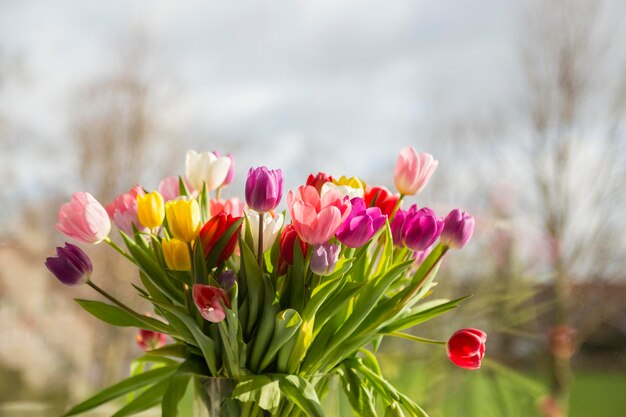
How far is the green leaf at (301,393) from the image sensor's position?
584 millimetres

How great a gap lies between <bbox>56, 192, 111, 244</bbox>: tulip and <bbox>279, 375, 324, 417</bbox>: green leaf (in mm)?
183

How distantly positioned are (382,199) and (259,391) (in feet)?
0.67

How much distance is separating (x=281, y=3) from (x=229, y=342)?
7096mm

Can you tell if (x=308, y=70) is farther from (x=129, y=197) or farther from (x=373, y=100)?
(x=129, y=197)

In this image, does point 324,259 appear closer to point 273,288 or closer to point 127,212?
point 273,288

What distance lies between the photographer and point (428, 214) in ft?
2.04

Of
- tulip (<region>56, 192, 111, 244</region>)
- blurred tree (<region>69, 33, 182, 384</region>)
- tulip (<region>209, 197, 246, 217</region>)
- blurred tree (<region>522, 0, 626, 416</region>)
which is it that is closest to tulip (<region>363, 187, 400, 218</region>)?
tulip (<region>209, 197, 246, 217</region>)

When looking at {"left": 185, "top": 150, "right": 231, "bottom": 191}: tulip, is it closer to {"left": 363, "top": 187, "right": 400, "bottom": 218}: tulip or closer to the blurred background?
{"left": 363, "top": 187, "right": 400, "bottom": 218}: tulip

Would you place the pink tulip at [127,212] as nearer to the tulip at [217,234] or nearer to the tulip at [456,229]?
the tulip at [217,234]

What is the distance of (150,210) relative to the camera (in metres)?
0.64

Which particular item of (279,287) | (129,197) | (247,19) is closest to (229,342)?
(279,287)

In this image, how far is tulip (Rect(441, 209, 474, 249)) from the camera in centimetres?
64

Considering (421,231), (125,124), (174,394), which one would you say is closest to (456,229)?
(421,231)

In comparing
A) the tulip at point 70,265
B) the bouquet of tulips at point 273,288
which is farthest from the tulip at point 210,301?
the tulip at point 70,265
